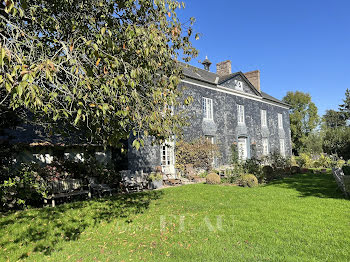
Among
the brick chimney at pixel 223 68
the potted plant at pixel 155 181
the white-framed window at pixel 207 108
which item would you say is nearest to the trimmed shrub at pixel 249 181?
the potted plant at pixel 155 181

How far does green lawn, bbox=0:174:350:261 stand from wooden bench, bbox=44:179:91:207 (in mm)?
743

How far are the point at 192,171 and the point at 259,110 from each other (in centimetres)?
1323

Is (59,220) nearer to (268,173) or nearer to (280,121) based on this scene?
(268,173)

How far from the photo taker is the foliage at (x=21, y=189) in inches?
305

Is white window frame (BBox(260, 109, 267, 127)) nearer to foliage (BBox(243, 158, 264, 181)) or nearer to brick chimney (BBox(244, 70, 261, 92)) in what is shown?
brick chimney (BBox(244, 70, 261, 92))

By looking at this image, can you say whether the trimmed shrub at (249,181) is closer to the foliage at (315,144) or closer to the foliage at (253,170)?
the foliage at (253,170)

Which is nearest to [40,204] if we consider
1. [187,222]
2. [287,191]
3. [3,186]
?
[3,186]

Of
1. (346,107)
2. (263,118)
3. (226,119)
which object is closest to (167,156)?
(226,119)

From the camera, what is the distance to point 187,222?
232 inches

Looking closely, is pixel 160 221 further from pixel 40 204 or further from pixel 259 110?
pixel 259 110

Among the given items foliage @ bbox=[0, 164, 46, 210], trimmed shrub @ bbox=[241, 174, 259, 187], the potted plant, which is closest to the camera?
foliage @ bbox=[0, 164, 46, 210]

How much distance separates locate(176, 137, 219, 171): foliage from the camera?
49.6ft

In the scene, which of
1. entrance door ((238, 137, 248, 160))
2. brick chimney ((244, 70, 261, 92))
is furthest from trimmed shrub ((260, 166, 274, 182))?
brick chimney ((244, 70, 261, 92))

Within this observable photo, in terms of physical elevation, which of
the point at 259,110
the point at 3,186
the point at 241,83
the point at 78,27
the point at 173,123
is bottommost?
the point at 3,186
